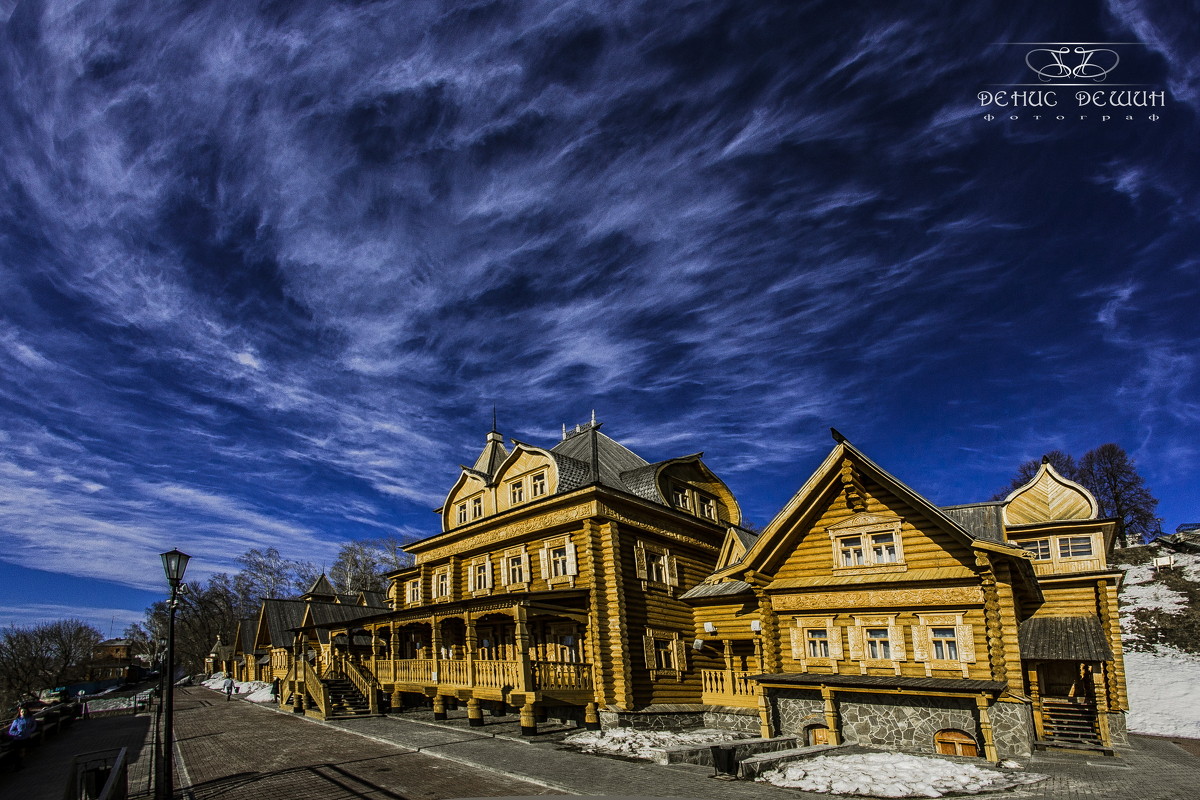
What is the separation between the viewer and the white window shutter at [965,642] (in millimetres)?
14727

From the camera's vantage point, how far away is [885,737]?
15.0 meters

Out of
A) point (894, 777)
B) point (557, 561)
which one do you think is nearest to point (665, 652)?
point (557, 561)

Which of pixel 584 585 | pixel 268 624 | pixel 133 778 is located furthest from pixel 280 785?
pixel 268 624

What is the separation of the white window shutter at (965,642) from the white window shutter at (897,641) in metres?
1.23

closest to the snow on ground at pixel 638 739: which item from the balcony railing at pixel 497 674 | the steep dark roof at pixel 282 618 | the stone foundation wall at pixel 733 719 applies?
the stone foundation wall at pixel 733 719

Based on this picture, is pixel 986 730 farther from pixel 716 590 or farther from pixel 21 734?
pixel 21 734

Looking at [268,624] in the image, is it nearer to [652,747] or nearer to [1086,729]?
[652,747]

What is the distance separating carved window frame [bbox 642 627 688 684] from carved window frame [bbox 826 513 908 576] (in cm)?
742

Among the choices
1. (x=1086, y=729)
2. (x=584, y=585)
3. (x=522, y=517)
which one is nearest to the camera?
(x=1086, y=729)

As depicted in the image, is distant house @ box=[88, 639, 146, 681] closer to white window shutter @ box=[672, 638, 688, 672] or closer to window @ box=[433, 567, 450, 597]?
window @ box=[433, 567, 450, 597]

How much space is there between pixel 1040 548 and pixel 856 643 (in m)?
9.42

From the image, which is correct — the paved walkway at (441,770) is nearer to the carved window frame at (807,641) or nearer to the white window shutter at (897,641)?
the white window shutter at (897,641)

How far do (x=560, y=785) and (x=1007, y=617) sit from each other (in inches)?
395

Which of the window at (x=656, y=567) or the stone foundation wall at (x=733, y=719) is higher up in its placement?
the window at (x=656, y=567)
